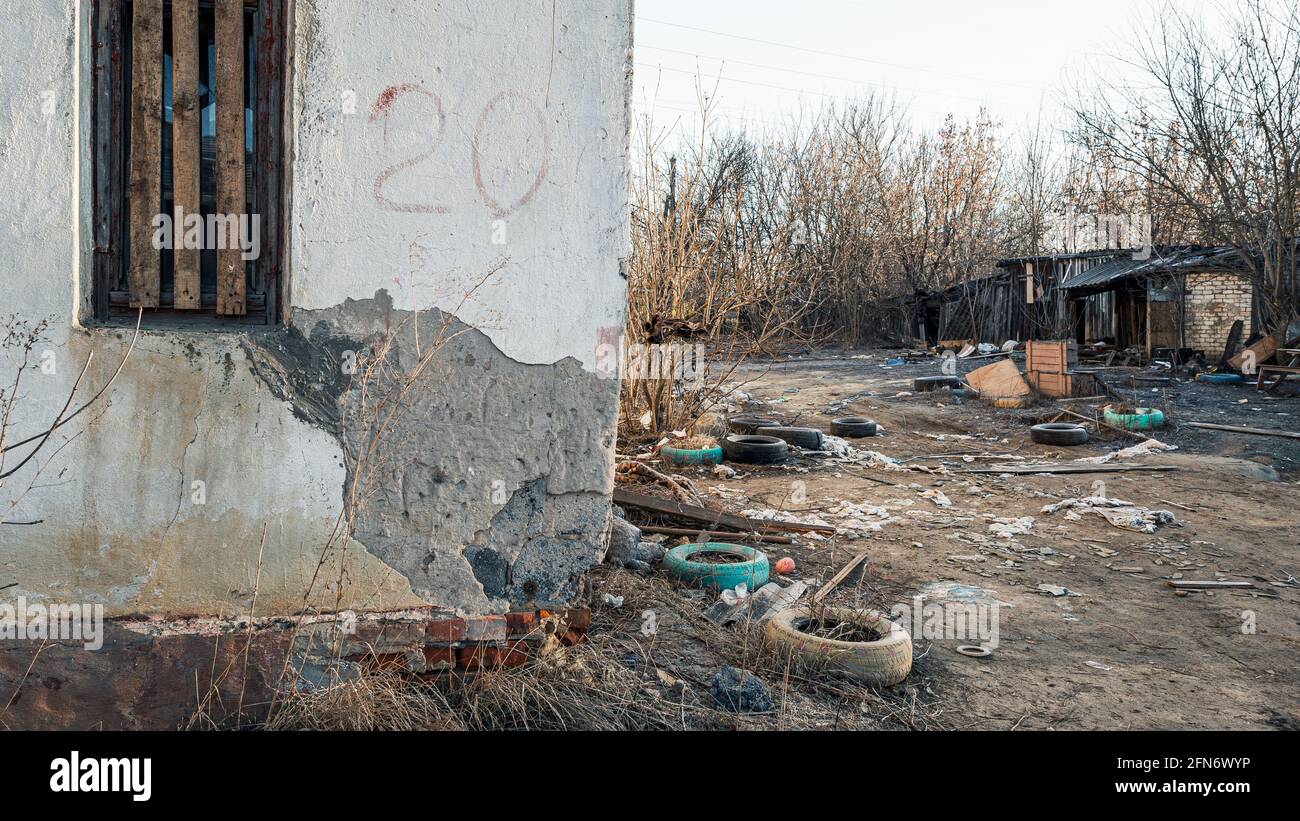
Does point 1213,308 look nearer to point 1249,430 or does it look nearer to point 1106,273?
point 1106,273

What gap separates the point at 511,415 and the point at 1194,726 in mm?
2865

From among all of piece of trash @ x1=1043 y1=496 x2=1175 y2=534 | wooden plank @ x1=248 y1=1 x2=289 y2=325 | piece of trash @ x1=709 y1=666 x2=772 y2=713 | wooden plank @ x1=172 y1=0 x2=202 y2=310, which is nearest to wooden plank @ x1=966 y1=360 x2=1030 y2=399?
piece of trash @ x1=1043 y1=496 x2=1175 y2=534

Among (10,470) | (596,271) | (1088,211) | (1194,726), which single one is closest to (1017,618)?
(1194,726)

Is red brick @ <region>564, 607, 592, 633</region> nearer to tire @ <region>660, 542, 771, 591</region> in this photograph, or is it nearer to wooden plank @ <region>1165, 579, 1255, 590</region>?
tire @ <region>660, 542, 771, 591</region>

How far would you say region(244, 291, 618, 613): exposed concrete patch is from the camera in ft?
10.2

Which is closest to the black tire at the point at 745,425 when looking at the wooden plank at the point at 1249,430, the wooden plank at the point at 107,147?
the wooden plank at the point at 1249,430

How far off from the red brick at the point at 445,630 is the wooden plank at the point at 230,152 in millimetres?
1289

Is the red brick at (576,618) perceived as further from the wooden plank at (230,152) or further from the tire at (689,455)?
the tire at (689,455)

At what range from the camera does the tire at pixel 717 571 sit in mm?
4617

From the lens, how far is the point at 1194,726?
3420 mm

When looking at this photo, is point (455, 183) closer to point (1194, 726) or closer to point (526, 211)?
point (526, 211)

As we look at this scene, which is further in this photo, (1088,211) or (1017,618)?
(1088,211)

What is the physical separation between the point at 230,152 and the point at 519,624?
197 centimetres

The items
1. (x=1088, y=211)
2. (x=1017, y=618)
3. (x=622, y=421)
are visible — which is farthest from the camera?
(x=1088, y=211)
